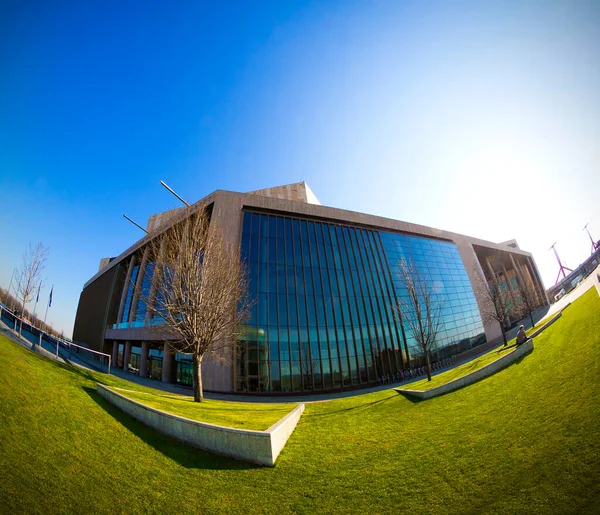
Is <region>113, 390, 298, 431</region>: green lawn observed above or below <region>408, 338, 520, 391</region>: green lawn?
above

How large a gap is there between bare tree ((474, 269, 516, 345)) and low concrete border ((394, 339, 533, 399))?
12.3m

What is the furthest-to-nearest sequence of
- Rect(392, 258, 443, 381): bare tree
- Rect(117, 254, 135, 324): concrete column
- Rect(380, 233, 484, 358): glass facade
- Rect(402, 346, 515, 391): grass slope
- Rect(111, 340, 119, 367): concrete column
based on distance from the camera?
1. Rect(117, 254, 135, 324): concrete column
2. Rect(111, 340, 119, 367): concrete column
3. Rect(380, 233, 484, 358): glass facade
4. Rect(392, 258, 443, 381): bare tree
5. Rect(402, 346, 515, 391): grass slope

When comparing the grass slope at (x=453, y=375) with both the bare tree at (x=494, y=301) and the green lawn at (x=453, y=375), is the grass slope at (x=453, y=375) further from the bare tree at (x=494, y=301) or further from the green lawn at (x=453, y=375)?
the bare tree at (x=494, y=301)

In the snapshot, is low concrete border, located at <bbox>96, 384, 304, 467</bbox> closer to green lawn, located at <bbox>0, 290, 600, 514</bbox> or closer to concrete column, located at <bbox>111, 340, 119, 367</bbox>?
green lawn, located at <bbox>0, 290, 600, 514</bbox>

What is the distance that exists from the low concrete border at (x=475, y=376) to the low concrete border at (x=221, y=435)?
→ 7907 mm

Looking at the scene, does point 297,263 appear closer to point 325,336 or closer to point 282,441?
point 325,336

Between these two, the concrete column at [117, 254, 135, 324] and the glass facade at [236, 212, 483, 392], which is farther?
the concrete column at [117, 254, 135, 324]

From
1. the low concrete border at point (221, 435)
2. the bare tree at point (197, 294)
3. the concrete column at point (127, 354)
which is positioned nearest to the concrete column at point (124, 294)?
the concrete column at point (127, 354)

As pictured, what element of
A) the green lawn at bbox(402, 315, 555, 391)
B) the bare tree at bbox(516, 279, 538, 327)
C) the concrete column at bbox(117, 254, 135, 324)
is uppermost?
the concrete column at bbox(117, 254, 135, 324)

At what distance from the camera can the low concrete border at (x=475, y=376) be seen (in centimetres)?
1184

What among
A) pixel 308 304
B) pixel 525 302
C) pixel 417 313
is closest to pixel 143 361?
pixel 308 304

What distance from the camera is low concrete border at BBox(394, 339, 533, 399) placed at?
1184cm

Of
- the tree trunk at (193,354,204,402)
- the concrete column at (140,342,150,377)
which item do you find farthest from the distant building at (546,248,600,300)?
the concrete column at (140,342,150,377)

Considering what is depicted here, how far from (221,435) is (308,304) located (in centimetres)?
1823
